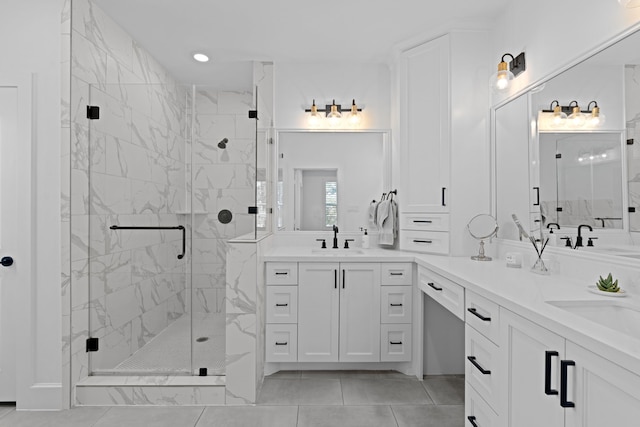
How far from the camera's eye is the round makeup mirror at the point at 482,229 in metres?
2.59

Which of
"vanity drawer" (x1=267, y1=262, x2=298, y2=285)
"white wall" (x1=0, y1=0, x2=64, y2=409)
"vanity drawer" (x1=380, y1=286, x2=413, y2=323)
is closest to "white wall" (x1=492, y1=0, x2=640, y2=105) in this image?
"vanity drawer" (x1=380, y1=286, x2=413, y2=323)

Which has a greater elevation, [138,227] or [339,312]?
[138,227]

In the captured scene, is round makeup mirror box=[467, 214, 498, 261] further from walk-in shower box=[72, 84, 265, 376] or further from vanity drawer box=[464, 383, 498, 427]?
walk-in shower box=[72, 84, 265, 376]

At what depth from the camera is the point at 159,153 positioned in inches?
114

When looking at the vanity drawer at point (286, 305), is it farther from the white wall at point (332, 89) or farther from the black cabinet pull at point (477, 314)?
the white wall at point (332, 89)

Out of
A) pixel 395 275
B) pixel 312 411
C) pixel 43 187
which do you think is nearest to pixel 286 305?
pixel 312 411

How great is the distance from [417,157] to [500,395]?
1.90 meters

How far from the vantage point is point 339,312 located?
9.04 feet

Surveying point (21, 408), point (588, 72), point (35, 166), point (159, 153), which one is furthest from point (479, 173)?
point (21, 408)

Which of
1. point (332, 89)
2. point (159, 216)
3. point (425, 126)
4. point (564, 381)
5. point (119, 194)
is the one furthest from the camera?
point (332, 89)

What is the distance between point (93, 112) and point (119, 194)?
0.57 metres

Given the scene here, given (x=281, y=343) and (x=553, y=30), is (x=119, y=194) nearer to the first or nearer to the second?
(x=281, y=343)

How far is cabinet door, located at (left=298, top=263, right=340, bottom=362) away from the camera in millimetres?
2750

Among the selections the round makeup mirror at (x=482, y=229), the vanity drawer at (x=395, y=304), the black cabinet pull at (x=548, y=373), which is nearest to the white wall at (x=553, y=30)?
the round makeup mirror at (x=482, y=229)
